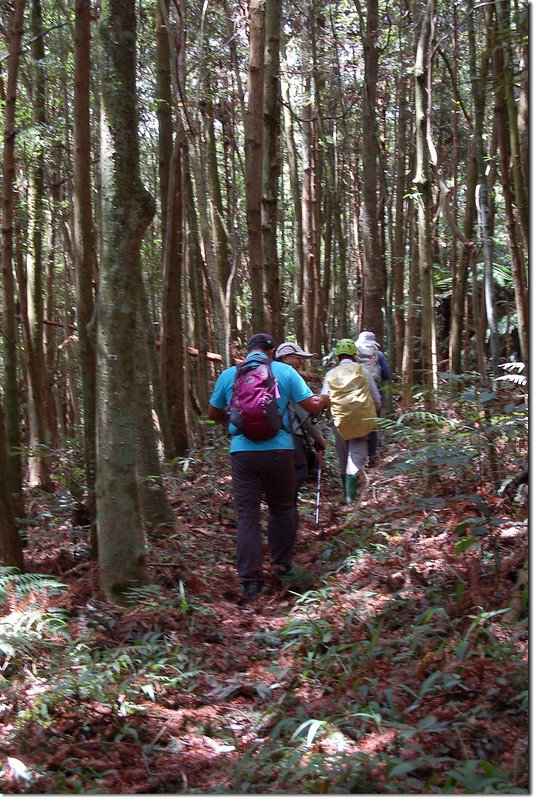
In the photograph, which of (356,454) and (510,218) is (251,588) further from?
(510,218)

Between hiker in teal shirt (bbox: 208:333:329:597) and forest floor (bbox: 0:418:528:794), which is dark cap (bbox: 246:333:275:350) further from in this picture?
forest floor (bbox: 0:418:528:794)

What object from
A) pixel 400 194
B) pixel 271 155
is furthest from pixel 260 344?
pixel 400 194

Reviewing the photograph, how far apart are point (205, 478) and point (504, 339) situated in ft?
32.4

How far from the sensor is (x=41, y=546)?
245 inches

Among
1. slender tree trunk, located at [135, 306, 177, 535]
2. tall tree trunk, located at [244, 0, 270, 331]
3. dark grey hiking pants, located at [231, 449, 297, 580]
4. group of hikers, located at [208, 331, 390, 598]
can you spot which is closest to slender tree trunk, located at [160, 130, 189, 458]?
tall tree trunk, located at [244, 0, 270, 331]

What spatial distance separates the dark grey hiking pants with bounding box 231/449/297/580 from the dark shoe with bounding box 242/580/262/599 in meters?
0.03

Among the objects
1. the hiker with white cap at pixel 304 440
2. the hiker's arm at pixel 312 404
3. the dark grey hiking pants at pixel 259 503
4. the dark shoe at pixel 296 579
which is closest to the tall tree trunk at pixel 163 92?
the hiker with white cap at pixel 304 440

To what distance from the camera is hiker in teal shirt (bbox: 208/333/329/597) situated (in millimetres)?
5965

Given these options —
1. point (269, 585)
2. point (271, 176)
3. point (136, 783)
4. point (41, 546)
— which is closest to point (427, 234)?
point (271, 176)

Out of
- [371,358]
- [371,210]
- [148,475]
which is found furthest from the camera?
[371,210]

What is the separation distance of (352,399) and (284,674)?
12.9ft

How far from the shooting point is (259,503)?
611 centimetres

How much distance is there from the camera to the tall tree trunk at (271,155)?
8.67 meters

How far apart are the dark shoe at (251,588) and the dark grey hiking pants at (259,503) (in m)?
0.03
